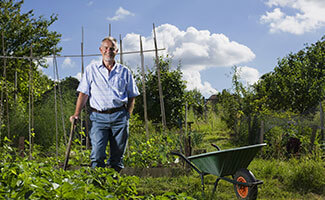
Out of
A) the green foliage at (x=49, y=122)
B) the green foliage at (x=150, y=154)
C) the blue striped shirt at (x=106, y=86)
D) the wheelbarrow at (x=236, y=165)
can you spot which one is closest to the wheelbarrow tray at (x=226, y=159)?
the wheelbarrow at (x=236, y=165)

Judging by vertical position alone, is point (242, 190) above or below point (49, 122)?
below

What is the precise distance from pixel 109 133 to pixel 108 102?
305 millimetres

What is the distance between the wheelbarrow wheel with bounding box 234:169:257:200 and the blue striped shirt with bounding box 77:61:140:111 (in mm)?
1175

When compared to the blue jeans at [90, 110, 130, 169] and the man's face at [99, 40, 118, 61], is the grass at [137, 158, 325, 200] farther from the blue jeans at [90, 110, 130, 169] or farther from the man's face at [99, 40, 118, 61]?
the man's face at [99, 40, 118, 61]

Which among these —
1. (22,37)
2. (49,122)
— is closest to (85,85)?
(49,122)

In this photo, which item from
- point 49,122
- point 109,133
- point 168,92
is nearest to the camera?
point 109,133

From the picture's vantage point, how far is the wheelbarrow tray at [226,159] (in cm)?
247

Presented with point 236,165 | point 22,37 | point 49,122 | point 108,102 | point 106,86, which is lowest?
point 236,165

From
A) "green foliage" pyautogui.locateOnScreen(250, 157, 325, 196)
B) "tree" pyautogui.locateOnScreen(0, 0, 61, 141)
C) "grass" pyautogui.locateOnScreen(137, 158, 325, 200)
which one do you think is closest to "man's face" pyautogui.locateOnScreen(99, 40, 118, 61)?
"grass" pyautogui.locateOnScreen(137, 158, 325, 200)

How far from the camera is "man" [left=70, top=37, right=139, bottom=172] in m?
2.94

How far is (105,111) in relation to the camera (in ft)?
9.67

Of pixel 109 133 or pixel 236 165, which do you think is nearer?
pixel 236 165

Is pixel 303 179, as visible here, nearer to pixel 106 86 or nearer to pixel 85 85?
pixel 106 86

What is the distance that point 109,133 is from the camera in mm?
3031
